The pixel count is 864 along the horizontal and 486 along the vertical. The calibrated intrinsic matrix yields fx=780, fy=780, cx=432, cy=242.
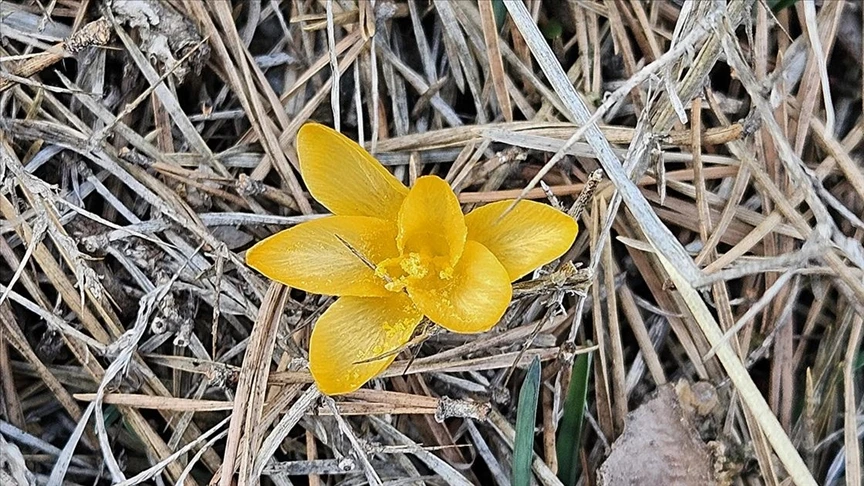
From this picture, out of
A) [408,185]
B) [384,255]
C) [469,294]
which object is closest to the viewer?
[469,294]

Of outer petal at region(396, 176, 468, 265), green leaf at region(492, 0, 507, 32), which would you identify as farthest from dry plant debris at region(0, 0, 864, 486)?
outer petal at region(396, 176, 468, 265)

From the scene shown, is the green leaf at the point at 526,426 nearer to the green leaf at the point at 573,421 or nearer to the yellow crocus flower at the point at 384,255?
the green leaf at the point at 573,421

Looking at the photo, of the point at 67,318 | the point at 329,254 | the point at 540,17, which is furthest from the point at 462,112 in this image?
the point at 67,318

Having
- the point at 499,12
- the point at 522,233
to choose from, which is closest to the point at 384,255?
the point at 522,233

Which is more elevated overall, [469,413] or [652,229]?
[652,229]

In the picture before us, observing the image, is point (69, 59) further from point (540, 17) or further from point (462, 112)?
point (540, 17)

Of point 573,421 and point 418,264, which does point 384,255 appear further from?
point 573,421
